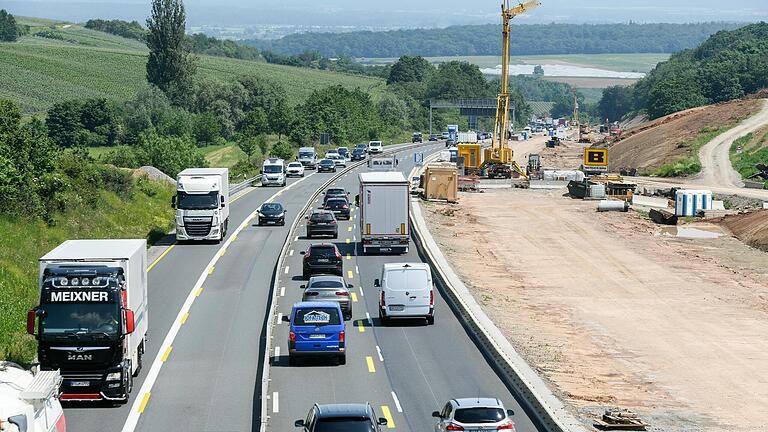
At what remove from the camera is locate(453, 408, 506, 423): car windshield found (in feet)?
83.4

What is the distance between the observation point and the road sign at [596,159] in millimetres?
107688

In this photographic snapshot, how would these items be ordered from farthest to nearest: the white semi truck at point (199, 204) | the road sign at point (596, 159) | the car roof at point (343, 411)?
the road sign at point (596, 159)
the white semi truck at point (199, 204)
the car roof at point (343, 411)

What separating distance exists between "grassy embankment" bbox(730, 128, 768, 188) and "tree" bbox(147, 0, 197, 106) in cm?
7649

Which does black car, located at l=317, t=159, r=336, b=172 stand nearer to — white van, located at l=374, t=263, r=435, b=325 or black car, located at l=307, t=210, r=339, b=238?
black car, located at l=307, t=210, r=339, b=238

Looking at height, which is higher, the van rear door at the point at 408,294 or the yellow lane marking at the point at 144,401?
the van rear door at the point at 408,294

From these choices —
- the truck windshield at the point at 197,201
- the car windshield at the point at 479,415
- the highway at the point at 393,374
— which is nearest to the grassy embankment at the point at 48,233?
the truck windshield at the point at 197,201

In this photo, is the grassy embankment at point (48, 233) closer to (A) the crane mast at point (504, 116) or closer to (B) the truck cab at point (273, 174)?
(B) the truck cab at point (273, 174)

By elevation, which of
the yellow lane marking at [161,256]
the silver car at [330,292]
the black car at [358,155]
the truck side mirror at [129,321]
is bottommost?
the black car at [358,155]

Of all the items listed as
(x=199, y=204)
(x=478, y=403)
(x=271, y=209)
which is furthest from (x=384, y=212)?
(x=478, y=403)

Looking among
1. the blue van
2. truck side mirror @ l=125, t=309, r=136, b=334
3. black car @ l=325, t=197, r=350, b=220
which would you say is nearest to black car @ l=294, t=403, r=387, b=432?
truck side mirror @ l=125, t=309, r=136, b=334

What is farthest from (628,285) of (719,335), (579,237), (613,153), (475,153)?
(613,153)

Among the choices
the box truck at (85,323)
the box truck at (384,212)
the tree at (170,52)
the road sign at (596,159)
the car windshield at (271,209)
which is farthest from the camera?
the tree at (170,52)

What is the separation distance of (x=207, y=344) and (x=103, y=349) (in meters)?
10.0

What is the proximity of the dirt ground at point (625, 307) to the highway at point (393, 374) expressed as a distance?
2.23 meters
